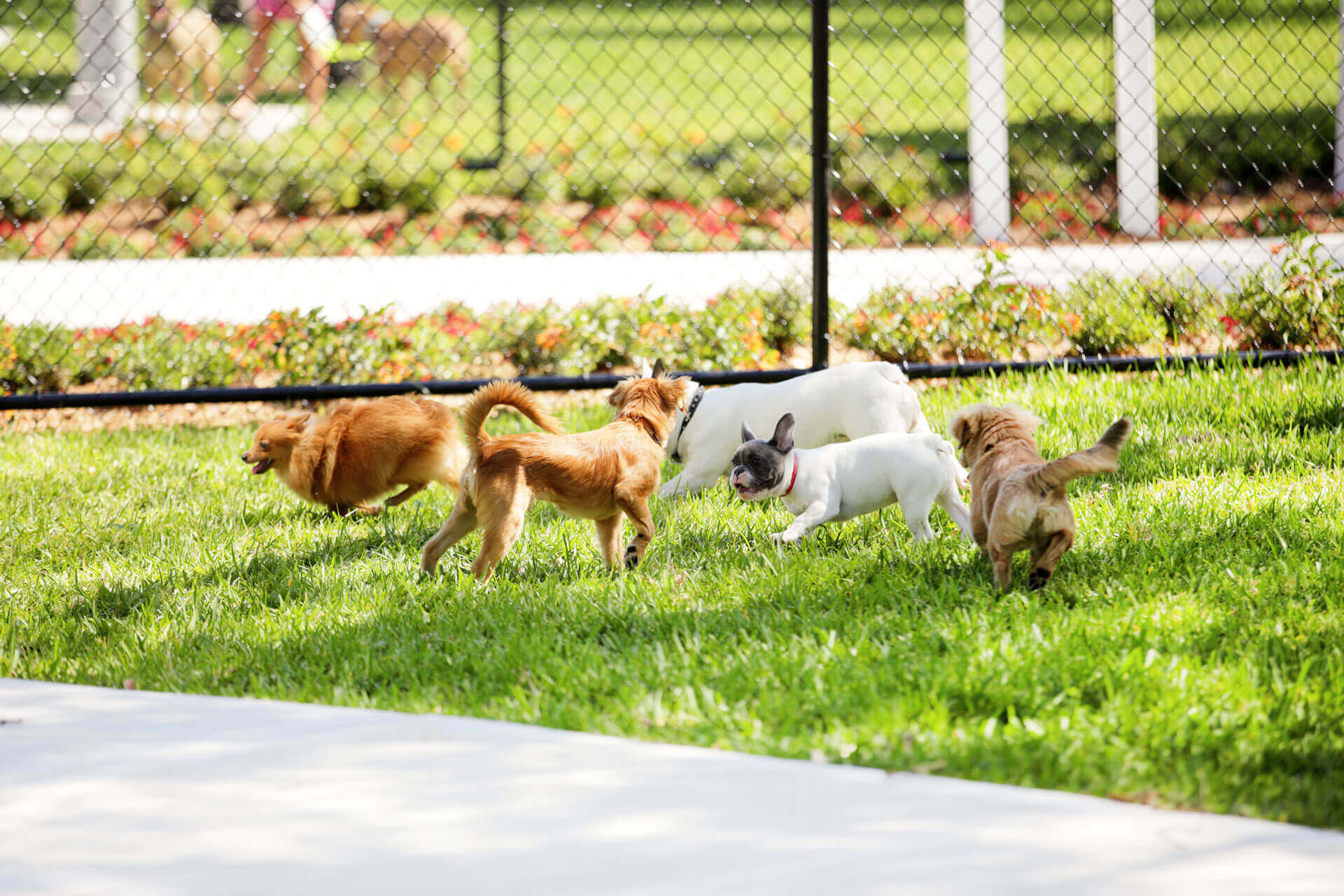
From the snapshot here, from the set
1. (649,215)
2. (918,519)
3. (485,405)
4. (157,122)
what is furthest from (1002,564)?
(157,122)

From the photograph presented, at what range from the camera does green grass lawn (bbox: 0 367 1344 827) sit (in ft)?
8.75

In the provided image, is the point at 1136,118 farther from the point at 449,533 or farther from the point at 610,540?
the point at 449,533

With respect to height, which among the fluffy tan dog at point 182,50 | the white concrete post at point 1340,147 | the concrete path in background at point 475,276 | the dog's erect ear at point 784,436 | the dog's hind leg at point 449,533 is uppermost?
the fluffy tan dog at point 182,50

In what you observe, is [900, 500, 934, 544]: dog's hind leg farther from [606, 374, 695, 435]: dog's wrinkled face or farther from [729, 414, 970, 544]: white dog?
[606, 374, 695, 435]: dog's wrinkled face

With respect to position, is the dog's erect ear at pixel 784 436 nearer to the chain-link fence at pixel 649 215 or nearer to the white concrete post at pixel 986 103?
the chain-link fence at pixel 649 215

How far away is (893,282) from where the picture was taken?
900cm

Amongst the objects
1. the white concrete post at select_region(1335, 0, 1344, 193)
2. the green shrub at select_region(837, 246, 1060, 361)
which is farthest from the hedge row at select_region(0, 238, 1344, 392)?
the white concrete post at select_region(1335, 0, 1344, 193)

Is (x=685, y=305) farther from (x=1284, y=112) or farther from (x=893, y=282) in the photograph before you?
(x=1284, y=112)

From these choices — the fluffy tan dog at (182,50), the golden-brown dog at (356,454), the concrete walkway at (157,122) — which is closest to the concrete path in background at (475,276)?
the concrete walkway at (157,122)

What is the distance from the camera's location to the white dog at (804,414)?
478 cm

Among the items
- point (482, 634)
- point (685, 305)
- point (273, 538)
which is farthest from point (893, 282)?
point (482, 634)

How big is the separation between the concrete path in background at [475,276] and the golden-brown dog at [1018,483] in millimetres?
4652

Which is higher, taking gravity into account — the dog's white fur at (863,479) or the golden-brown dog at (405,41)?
the golden-brown dog at (405,41)

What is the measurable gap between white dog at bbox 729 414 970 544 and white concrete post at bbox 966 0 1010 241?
5.35 m
